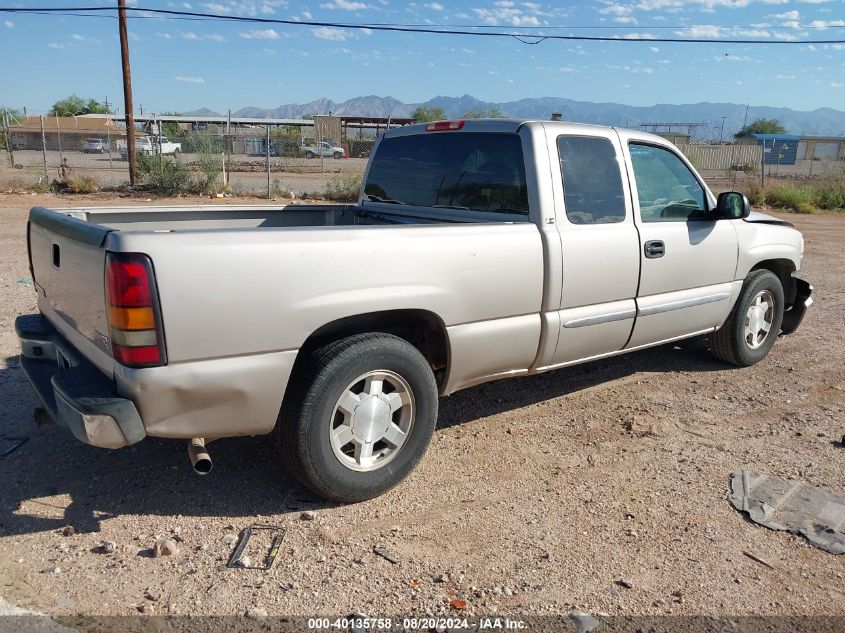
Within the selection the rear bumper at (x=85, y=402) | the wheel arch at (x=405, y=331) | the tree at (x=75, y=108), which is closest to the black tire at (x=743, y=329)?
the wheel arch at (x=405, y=331)

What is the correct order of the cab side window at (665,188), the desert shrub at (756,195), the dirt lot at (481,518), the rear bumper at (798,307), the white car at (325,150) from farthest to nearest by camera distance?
the white car at (325,150) < the desert shrub at (756,195) < the rear bumper at (798,307) < the cab side window at (665,188) < the dirt lot at (481,518)

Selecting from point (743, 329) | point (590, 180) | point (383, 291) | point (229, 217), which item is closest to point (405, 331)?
point (383, 291)

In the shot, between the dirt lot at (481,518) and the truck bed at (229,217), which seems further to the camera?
the truck bed at (229,217)

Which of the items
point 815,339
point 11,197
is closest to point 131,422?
point 815,339

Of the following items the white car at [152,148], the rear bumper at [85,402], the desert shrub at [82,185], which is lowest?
the rear bumper at [85,402]

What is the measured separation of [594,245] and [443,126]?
4.39 feet

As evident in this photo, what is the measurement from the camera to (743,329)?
233 inches

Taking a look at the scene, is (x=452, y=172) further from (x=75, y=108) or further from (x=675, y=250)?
(x=75, y=108)

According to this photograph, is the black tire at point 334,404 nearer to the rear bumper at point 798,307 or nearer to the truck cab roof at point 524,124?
the truck cab roof at point 524,124

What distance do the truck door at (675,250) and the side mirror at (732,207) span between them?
3.0 inches

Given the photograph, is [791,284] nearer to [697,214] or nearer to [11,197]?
[697,214]

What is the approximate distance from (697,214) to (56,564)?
4582mm

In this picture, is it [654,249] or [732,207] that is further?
[732,207]

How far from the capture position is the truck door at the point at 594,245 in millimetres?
4348
